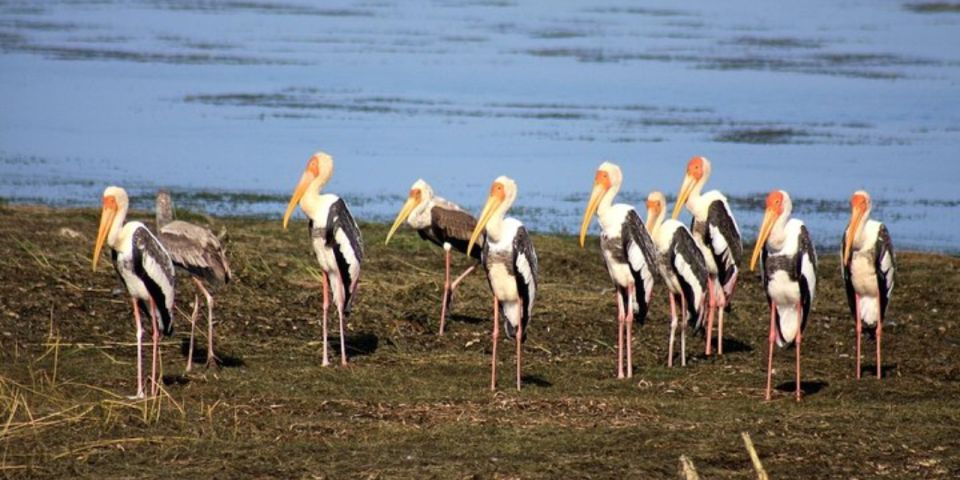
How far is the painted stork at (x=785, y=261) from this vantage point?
30.5 feet

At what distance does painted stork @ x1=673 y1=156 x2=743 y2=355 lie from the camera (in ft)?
35.1

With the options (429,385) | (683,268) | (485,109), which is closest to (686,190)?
(683,268)

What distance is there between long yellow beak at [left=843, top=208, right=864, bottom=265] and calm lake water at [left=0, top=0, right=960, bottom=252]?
560 centimetres

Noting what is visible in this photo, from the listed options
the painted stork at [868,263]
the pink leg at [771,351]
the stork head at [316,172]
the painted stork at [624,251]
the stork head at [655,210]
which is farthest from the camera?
the stork head at [655,210]

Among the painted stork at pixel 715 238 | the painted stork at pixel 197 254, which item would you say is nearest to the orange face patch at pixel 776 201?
the painted stork at pixel 715 238

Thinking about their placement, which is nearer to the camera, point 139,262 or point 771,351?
point 139,262

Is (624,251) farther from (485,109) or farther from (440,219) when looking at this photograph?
(485,109)

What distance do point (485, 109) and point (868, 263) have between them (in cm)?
1530

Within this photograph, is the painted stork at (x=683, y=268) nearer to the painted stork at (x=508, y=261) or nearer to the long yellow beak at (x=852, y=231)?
the long yellow beak at (x=852, y=231)

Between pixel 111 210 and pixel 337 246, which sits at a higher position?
pixel 111 210

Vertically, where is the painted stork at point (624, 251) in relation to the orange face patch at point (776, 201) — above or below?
below

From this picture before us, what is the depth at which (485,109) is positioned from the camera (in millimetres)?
24844

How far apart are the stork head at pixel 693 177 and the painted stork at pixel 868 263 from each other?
126 cm

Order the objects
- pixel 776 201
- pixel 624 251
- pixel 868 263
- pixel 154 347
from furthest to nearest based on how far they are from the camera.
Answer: pixel 868 263
pixel 624 251
pixel 776 201
pixel 154 347
